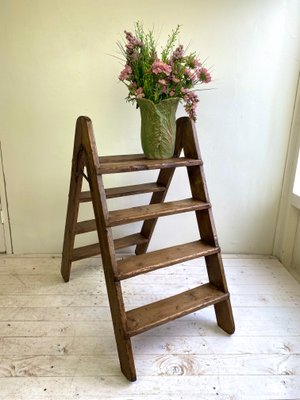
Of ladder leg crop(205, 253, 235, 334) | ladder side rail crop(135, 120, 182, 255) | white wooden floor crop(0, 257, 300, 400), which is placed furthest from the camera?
ladder side rail crop(135, 120, 182, 255)

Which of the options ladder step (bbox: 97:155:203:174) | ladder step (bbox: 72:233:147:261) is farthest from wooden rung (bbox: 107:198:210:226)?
ladder step (bbox: 72:233:147:261)

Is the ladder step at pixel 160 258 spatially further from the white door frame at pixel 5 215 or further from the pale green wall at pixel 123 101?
the white door frame at pixel 5 215

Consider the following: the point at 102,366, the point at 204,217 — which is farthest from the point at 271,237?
the point at 102,366

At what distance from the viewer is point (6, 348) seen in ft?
3.86

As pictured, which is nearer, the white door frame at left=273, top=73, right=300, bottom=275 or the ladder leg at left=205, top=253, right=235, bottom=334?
the ladder leg at left=205, top=253, right=235, bottom=334

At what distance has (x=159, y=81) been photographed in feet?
3.72

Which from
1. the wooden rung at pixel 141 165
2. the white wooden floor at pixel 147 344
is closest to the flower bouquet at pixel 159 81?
the wooden rung at pixel 141 165

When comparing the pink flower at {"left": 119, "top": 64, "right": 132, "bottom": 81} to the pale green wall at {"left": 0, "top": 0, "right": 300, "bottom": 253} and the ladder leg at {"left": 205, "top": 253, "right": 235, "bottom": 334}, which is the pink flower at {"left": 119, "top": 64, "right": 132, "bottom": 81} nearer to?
the pale green wall at {"left": 0, "top": 0, "right": 300, "bottom": 253}

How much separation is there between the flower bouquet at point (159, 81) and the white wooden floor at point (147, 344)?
893 millimetres

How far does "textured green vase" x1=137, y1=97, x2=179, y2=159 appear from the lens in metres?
1.21

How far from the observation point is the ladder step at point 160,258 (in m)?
1.09

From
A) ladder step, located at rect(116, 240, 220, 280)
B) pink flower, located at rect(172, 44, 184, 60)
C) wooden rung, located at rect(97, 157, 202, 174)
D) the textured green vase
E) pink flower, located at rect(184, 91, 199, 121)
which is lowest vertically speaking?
ladder step, located at rect(116, 240, 220, 280)

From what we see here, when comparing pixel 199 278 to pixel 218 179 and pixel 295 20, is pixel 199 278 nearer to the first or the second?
pixel 218 179

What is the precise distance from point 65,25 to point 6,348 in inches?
68.1
